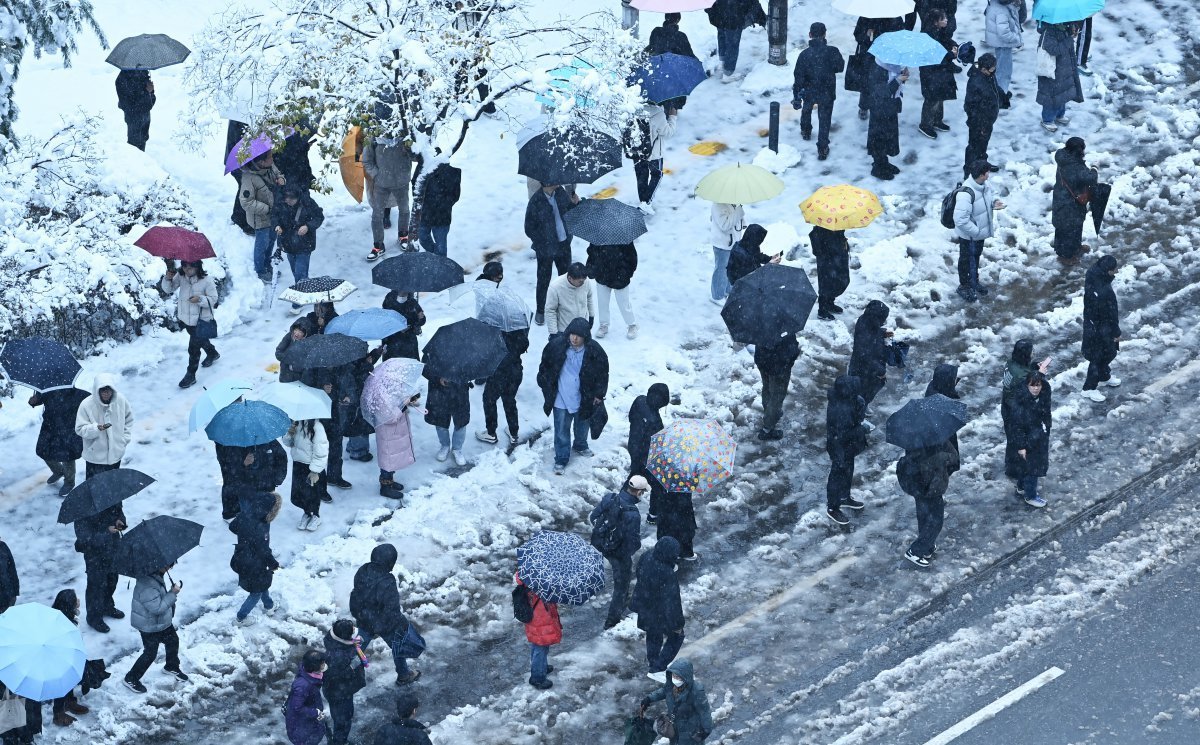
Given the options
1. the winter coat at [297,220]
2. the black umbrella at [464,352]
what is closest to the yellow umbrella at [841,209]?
the black umbrella at [464,352]

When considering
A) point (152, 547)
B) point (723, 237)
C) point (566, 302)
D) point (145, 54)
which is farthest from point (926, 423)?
point (145, 54)

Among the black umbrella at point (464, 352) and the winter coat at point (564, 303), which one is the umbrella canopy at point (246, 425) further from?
the winter coat at point (564, 303)

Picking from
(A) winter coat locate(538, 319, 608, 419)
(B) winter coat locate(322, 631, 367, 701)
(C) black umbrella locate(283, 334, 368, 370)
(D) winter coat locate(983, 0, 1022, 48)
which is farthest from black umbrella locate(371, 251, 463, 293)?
(D) winter coat locate(983, 0, 1022, 48)

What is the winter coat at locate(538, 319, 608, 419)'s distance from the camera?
1664cm

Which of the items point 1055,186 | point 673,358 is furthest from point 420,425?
point 1055,186

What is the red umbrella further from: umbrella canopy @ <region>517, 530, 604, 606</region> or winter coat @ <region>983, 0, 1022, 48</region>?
winter coat @ <region>983, 0, 1022, 48</region>

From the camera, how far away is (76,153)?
17703 millimetres

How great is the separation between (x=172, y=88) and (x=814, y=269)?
9782 millimetres

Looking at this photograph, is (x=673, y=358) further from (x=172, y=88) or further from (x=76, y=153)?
(x=172, y=88)

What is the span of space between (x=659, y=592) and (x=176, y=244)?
705 cm

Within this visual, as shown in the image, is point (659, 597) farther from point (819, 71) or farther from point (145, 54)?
point (145, 54)

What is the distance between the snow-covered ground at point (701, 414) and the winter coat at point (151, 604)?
0.75 m

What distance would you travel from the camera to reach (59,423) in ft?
53.8

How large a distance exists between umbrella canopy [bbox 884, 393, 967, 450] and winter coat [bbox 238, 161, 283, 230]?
329 inches
